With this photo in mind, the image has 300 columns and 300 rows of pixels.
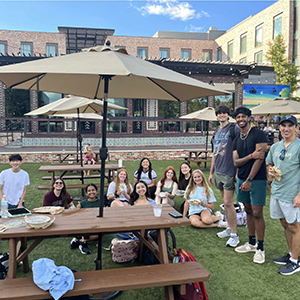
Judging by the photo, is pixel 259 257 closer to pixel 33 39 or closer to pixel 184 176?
pixel 184 176

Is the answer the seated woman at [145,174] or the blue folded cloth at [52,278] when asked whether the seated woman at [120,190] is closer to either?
the seated woman at [145,174]

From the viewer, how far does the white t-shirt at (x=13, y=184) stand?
14.4 ft

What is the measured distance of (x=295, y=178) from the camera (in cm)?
325

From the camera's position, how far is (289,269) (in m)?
3.37

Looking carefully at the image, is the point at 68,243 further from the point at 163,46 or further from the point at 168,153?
the point at 163,46

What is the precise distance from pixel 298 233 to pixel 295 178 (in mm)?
691

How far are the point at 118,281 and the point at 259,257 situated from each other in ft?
7.19

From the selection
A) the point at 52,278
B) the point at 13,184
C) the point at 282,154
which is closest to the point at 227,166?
the point at 282,154

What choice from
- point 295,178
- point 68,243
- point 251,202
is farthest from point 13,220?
point 295,178

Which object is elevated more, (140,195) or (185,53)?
(185,53)

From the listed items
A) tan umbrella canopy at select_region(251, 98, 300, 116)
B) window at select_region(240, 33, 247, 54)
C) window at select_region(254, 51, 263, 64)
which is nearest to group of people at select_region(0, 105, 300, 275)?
tan umbrella canopy at select_region(251, 98, 300, 116)

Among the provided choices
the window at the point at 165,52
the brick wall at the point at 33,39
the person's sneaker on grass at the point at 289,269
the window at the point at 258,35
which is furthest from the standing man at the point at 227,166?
the window at the point at 258,35

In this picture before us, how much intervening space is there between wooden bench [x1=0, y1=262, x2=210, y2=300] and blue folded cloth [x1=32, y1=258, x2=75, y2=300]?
50 mm

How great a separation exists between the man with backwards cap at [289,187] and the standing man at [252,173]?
0.19 m
